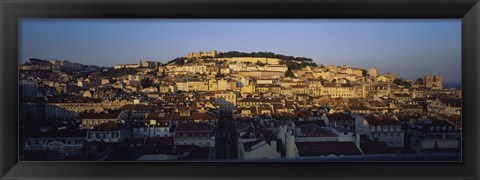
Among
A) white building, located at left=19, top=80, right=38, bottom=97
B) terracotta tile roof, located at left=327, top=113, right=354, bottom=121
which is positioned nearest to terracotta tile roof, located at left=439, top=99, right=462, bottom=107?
terracotta tile roof, located at left=327, top=113, right=354, bottom=121

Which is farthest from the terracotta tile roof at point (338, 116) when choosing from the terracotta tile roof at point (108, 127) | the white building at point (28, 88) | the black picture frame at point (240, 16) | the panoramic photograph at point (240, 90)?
the white building at point (28, 88)

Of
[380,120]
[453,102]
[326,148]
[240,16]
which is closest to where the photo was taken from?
[240,16]

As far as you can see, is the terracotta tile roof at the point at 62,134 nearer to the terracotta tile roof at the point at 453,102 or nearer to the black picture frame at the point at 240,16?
the black picture frame at the point at 240,16

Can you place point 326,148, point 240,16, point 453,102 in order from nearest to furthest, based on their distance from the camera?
point 240,16 < point 453,102 < point 326,148

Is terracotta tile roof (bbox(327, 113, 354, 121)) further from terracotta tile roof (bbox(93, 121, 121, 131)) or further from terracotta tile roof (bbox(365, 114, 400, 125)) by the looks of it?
terracotta tile roof (bbox(93, 121, 121, 131))

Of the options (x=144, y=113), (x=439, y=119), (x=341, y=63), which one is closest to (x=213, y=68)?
(x=144, y=113)

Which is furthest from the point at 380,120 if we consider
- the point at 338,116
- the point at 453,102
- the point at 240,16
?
the point at 240,16

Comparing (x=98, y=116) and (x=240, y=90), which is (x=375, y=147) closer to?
(x=240, y=90)
